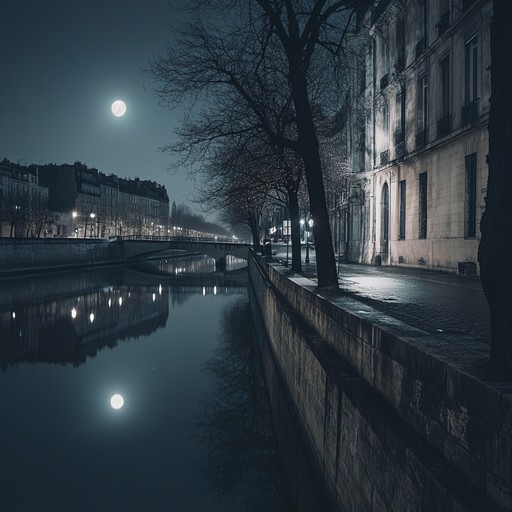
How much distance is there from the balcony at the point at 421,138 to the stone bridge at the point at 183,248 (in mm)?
45698

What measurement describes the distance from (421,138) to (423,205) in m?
2.72

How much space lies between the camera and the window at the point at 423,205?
70.8ft

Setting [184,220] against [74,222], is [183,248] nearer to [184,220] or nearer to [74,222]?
[74,222]

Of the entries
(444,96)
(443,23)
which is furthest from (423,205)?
(443,23)

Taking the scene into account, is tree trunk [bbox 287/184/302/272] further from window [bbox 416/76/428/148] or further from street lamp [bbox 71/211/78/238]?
street lamp [bbox 71/211/78/238]

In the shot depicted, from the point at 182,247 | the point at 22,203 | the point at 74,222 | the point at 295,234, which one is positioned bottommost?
the point at 182,247

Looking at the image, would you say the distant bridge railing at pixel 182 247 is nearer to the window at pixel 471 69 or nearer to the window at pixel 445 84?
the window at pixel 445 84

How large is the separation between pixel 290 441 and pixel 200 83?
9.14 metres

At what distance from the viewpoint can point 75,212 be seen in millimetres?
96250

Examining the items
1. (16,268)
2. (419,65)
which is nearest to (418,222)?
(419,65)

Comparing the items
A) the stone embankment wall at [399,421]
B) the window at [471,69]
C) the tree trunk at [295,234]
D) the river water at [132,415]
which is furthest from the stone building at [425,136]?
the stone embankment wall at [399,421]

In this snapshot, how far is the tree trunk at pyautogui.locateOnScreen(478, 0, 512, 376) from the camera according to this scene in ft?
12.6

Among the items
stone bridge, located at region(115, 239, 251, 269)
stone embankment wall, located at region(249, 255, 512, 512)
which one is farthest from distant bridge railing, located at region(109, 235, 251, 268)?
stone embankment wall, located at region(249, 255, 512, 512)

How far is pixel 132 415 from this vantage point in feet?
47.3
